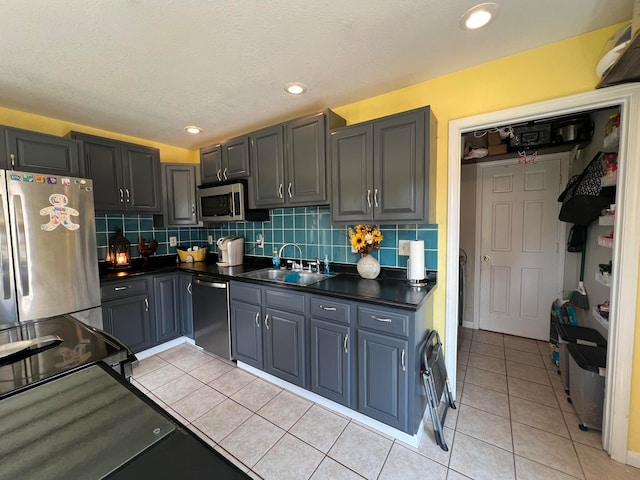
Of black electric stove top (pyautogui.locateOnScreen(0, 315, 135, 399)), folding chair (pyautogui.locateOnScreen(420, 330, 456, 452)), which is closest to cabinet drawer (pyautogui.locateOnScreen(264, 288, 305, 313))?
folding chair (pyautogui.locateOnScreen(420, 330, 456, 452))

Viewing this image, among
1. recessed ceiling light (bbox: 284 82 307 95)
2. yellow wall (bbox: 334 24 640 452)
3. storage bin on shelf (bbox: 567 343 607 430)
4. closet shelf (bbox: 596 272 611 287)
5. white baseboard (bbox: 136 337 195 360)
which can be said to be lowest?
white baseboard (bbox: 136 337 195 360)

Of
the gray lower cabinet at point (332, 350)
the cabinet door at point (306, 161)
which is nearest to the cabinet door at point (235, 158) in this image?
the cabinet door at point (306, 161)

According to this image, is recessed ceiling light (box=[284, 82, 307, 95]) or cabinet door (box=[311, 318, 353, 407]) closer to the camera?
cabinet door (box=[311, 318, 353, 407])

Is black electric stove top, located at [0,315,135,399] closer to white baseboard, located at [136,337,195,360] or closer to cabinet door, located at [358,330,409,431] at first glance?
cabinet door, located at [358,330,409,431]

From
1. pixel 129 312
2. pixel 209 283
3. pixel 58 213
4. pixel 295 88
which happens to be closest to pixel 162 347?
pixel 129 312

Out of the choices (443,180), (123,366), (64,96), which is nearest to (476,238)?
(443,180)

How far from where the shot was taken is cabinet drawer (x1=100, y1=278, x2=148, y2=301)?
246 centimetres

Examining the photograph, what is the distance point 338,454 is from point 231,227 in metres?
2.62

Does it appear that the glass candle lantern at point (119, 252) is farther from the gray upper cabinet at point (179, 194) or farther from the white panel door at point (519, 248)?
the white panel door at point (519, 248)

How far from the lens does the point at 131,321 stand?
264 centimetres

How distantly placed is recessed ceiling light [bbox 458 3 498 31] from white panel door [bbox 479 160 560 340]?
223 cm

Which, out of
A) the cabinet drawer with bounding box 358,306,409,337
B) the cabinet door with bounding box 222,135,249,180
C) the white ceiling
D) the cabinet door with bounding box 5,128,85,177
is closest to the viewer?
the white ceiling

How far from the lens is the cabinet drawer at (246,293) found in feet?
7.50

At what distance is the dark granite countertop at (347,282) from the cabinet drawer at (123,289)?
0.21 feet
